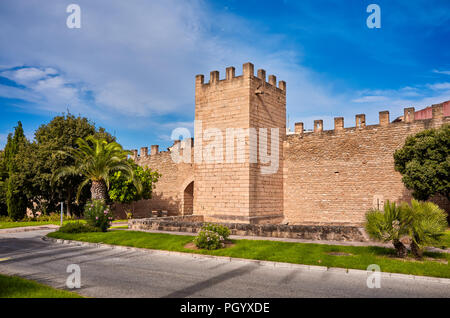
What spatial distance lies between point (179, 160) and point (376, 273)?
20.8 m

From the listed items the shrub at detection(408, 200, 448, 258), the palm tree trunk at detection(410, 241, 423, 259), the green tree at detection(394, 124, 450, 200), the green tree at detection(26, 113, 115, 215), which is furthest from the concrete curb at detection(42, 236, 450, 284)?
the green tree at detection(26, 113, 115, 215)

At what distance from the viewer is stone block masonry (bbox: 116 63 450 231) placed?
18.3m

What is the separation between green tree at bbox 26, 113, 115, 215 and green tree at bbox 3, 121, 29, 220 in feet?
3.16

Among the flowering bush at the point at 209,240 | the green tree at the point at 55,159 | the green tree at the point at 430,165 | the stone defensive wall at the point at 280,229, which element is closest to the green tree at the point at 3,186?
the green tree at the point at 55,159

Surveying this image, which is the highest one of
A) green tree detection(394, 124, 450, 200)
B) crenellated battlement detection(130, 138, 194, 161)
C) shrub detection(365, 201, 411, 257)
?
crenellated battlement detection(130, 138, 194, 161)

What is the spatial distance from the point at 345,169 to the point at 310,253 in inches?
420

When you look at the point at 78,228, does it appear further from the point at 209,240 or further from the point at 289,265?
the point at 289,265

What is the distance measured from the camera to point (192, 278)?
797 centimetres

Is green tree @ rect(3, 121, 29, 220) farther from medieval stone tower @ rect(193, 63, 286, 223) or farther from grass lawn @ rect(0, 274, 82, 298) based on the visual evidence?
grass lawn @ rect(0, 274, 82, 298)

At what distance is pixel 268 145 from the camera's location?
20203 millimetres

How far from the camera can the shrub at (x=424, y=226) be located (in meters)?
9.04

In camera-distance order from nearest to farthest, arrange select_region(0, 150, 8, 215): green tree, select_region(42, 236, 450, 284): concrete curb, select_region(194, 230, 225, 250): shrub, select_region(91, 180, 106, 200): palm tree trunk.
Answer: select_region(42, 236, 450, 284): concrete curb, select_region(194, 230, 225, 250): shrub, select_region(91, 180, 106, 200): palm tree trunk, select_region(0, 150, 8, 215): green tree

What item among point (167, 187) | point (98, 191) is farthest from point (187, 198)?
point (98, 191)
